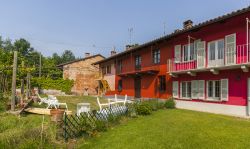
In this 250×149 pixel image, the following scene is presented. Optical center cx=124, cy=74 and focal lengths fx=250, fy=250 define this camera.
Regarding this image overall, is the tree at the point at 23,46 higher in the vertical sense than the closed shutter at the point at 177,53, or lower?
higher

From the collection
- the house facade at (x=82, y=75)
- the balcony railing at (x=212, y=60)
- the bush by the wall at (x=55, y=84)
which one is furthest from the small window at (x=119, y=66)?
the bush by the wall at (x=55, y=84)

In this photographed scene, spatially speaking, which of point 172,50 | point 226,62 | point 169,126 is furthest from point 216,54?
point 169,126

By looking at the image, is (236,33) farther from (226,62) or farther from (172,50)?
(172,50)

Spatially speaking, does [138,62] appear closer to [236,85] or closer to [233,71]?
[233,71]

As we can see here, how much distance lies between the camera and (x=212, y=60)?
16.1 meters

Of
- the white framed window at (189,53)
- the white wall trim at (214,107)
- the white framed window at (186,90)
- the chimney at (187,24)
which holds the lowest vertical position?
the white wall trim at (214,107)

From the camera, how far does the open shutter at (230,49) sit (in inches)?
569

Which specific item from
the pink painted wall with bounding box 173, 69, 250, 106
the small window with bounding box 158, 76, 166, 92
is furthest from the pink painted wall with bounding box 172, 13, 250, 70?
the small window with bounding box 158, 76, 166, 92

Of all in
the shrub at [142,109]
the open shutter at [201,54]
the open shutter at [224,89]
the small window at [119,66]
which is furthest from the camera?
the small window at [119,66]

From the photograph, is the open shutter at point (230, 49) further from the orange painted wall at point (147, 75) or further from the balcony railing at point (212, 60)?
the orange painted wall at point (147, 75)

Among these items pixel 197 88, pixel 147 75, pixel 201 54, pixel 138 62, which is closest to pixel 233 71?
pixel 201 54

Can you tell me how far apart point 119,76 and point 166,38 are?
11.6 metres

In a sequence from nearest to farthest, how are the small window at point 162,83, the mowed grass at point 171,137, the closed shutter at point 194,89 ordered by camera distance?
the mowed grass at point 171,137, the closed shutter at point 194,89, the small window at point 162,83

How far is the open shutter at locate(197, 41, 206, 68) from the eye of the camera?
54.6 feet
